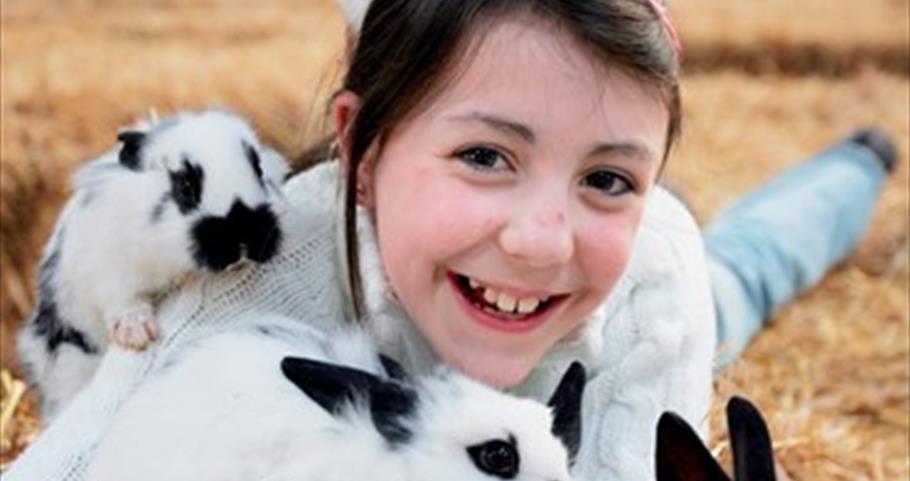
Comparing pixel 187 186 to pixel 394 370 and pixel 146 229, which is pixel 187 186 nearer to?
pixel 146 229

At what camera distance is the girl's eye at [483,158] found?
7.93 ft

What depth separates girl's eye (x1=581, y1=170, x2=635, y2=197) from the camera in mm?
2453

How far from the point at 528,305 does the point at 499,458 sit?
497 mm

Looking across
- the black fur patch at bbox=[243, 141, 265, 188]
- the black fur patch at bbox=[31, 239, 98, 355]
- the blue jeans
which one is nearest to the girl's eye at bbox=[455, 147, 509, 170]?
the black fur patch at bbox=[243, 141, 265, 188]

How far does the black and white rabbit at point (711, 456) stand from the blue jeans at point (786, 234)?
212 centimetres

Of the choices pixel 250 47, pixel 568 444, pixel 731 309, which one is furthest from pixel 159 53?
pixel 568 444

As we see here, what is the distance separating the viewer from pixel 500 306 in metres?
2.52

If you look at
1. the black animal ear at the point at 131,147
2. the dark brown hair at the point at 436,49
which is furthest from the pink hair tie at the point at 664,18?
the black animal ear at the point at 131,147

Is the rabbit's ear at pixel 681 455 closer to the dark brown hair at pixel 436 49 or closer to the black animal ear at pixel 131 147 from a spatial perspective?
the dark brown hair at pixel 436 49

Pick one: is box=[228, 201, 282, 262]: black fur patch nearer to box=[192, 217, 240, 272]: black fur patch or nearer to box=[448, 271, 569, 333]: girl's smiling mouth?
box=[192, 217, 240, 272]: black fur patch

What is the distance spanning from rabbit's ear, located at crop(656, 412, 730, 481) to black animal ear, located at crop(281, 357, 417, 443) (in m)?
0.32

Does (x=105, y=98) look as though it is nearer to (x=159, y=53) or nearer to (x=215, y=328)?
(x=159, y=53)

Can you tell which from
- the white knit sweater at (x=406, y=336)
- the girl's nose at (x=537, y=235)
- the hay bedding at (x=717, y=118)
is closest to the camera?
the girl's nose at (x=537, y=235)

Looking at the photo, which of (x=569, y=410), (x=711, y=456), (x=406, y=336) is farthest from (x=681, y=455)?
(x=406, y=336)
